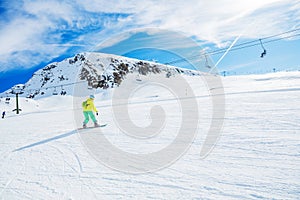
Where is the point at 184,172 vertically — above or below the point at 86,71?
below

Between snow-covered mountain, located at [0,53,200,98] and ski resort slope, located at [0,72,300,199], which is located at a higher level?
snow-covered mountain, located at [0,53,200,98]

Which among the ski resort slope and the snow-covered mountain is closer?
the ski resort slope

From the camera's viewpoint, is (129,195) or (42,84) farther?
(42,84)

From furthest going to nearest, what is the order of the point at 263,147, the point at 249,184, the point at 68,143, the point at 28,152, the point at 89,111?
the point at 89,111, the point at 68,143, the point at 28,152, the point at 263,147, the point at 249,184

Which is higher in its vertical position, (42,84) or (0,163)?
(42,84)

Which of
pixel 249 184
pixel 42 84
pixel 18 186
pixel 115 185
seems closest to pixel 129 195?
pixel 115 185

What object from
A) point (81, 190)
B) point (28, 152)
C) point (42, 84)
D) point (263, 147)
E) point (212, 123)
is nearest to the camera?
point (81, 190)

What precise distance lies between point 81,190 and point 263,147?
304cm

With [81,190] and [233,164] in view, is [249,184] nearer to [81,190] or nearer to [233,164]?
[233,164]

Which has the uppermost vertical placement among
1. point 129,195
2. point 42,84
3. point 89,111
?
point 42,84

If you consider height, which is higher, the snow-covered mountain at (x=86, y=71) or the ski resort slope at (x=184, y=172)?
the snow-covered mountain at (x=86, y=71)

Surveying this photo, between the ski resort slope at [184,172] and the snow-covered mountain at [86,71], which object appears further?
the snow-covered mountain at [86,71]

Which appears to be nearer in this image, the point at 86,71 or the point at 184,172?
the point at 184,172

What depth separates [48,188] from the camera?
125 inches
